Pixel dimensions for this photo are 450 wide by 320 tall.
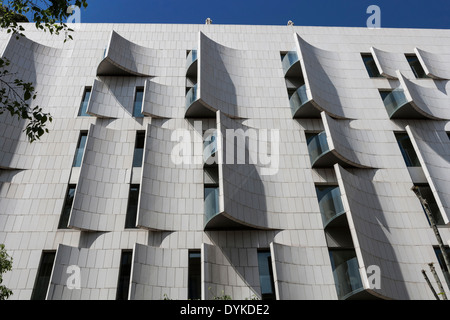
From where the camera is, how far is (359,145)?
66.7 feet

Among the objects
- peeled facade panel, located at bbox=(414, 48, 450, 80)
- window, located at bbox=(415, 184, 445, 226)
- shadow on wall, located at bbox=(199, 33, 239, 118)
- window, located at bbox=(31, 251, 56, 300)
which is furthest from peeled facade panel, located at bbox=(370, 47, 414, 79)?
window, located at bbox=(31, 251, 56, 300)

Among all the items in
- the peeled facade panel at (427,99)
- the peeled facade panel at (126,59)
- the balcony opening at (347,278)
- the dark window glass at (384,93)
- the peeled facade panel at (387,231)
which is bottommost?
the balcony opening at (347,278)

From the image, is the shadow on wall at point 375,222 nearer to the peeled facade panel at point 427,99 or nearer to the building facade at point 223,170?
the building facade at point 223,170

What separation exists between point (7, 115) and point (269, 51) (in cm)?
1702

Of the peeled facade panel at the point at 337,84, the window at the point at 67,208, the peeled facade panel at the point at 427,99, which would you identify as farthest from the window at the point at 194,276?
the peeled facade panel at the point at 427,99

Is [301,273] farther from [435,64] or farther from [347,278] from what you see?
[435,64]

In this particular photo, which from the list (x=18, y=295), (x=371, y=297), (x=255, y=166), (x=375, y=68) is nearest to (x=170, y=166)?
(x=255, y=166)

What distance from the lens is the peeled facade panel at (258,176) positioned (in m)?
16.8

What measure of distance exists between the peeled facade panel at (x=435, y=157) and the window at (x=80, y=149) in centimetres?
1824

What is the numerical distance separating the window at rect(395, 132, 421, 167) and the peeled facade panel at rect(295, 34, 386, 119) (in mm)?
1605

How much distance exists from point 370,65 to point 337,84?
3897 millimetres

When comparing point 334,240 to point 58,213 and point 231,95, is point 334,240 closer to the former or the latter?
point 231,95

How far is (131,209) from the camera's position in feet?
57.8

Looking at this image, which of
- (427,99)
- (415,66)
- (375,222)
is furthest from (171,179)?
(415,66)
